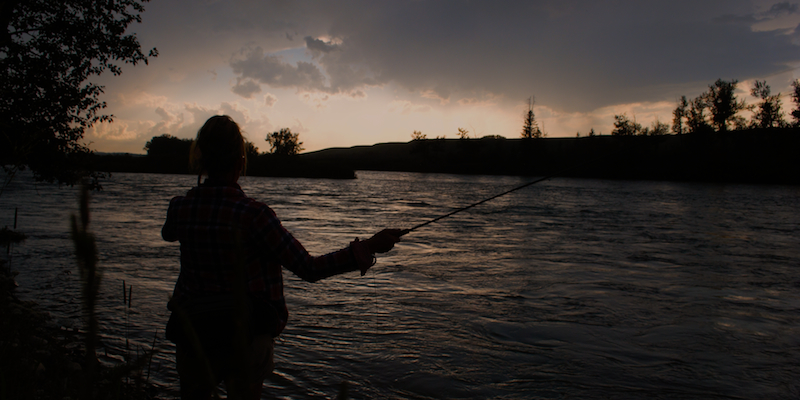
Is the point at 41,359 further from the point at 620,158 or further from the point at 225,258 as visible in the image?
the point at 620,158

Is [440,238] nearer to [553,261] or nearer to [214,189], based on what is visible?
[553,261]

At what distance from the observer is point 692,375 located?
5.20 metres

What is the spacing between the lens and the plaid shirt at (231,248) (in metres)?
2.12

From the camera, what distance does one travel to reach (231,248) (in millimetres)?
2152

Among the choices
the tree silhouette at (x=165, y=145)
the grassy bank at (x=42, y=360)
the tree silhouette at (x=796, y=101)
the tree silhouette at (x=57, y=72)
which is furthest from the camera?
the tree silhouette at (x=165, y=145)

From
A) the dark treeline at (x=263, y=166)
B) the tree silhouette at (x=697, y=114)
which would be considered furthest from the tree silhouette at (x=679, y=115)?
the dark treeline at (x=263, y=166)

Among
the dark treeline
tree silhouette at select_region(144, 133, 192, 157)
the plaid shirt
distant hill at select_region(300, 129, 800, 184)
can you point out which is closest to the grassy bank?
the plaid shirt

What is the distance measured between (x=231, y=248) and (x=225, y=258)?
59mm

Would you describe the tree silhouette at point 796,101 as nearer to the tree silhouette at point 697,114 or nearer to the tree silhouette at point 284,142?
the tree silhouette at point 697,114

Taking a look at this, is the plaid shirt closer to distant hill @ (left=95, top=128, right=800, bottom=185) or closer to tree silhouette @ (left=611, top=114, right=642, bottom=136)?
distant hill @ (left=95, top=128, right=800, bottom=185)

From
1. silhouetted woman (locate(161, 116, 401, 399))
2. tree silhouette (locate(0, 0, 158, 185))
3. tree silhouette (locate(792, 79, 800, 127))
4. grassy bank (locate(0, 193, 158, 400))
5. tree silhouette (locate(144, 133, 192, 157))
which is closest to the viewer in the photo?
silhouetted woman (locate(161, 116, 401, 399))

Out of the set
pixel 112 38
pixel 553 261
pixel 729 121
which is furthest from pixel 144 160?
pixel 729 121

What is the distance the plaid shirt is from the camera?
2.12m

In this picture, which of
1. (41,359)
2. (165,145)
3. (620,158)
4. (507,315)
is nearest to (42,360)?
(41,359)
